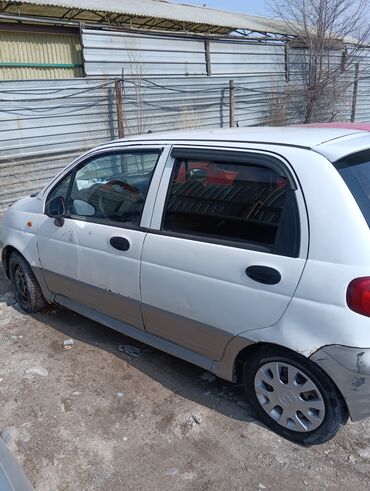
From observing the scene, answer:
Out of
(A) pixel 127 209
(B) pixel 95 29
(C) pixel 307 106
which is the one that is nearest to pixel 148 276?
(A) pixel 127 209

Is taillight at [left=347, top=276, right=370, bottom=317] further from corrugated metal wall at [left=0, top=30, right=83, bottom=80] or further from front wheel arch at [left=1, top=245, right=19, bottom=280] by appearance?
corrugated metal wall at [left=0, top=30, right=83, bottom=80]

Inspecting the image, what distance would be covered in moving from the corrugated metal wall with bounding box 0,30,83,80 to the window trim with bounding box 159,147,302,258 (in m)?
8.50

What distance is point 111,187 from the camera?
3.32 m

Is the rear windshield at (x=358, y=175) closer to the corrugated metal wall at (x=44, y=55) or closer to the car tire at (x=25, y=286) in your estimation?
the car tire at (x=25, y=286)

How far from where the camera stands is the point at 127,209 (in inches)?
123

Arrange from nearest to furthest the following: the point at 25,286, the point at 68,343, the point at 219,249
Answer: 1. the point at 219,249
2. the point at 68,343
3. the point at 25,286

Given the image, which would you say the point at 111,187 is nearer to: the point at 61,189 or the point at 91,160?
the point at 91,160

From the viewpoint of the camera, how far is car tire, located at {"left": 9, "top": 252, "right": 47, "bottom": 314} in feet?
13.5

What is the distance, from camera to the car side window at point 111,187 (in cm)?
304

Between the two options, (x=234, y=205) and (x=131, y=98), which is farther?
(x=131, y=98)

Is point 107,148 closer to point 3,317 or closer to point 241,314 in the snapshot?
point 241,314

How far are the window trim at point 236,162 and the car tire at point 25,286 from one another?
177 cm

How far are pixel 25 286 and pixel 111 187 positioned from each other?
156cm

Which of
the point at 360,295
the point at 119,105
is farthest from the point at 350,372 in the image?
the point at 119,105
